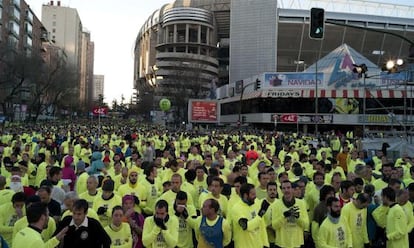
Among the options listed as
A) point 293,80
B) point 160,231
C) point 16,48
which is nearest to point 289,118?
point 293,80

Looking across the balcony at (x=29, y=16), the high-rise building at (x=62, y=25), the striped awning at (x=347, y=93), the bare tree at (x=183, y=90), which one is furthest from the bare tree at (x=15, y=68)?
the high-rise building at (x=62, y=25)

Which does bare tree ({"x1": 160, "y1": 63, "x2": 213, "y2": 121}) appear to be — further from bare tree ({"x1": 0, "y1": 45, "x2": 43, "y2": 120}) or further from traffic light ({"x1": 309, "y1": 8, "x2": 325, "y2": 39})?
traffic light ({"x1": 309, "y1": 8, "x2": 325, "y2": 39})

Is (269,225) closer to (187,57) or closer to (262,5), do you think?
(262,5)

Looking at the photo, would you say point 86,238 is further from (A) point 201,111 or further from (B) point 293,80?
(B) point 293,80

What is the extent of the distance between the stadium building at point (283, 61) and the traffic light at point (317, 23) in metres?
1.10

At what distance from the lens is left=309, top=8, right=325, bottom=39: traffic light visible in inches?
484

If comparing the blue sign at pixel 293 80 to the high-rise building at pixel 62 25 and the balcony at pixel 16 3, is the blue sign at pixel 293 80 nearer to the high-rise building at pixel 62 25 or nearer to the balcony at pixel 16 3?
the balcony at pixel 16 3

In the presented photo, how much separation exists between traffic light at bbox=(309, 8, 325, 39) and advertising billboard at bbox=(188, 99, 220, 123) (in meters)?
25.6

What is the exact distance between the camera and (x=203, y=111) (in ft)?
126

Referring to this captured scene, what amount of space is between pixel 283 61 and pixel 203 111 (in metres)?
52.0

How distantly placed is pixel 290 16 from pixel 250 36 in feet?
29.8

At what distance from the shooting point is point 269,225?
6.13 metres

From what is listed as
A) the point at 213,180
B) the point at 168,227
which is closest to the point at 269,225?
the point at 213,180

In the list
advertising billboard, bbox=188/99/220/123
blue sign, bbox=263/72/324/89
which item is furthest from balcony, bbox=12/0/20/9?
advertising billboard, bbox=188/99/220/123
